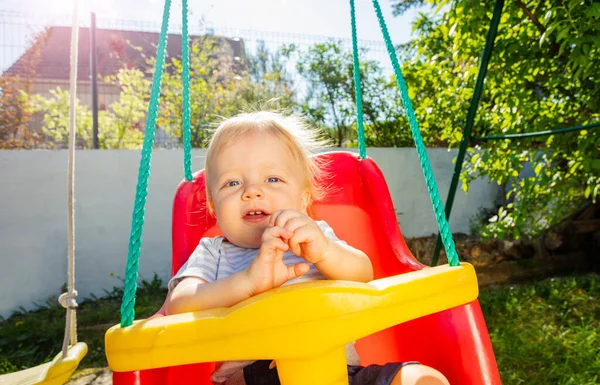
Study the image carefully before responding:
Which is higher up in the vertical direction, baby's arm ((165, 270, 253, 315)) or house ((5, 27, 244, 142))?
house ((5, 27, 244, 142))

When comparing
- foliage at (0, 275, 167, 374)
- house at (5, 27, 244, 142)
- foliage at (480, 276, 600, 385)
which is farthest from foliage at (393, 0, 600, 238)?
house at (5, 27, 244, 142)

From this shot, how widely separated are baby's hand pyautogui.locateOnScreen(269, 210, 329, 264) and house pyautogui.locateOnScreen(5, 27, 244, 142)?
3.98 m

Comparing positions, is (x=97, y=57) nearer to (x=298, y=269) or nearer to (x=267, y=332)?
(x=298, y=269)

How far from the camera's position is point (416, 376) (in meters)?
0.91

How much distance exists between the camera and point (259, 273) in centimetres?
80

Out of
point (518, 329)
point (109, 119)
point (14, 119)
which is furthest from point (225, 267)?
point (109, 119)

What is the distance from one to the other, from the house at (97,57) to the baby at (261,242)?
11.8ft

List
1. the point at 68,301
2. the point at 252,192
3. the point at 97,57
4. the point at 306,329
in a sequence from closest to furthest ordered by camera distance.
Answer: the point at 306,329 → the point at 252,192 → the point at 68,301 → the point at 97,57

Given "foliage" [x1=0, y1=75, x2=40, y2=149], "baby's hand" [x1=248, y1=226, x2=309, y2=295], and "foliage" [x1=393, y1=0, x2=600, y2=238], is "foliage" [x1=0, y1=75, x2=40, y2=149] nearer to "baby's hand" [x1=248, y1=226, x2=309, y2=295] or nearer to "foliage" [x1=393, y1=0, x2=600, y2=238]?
"foliage" [x1=393, y1=0, x2=600, y2=238]

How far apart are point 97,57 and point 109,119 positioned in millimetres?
640

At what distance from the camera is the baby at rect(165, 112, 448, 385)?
0.81 meters

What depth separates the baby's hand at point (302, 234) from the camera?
0.80 metres

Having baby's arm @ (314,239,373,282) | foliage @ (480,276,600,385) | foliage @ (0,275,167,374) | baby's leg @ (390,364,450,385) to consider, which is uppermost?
baby's arm @ (314,239,373,282)

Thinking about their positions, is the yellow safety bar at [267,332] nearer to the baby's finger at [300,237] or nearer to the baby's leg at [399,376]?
the baby's finger at [300,237]
